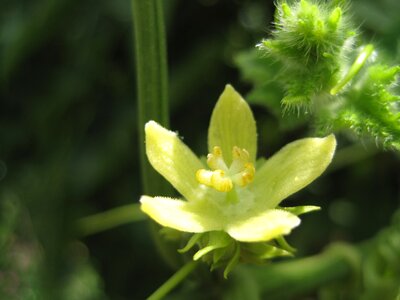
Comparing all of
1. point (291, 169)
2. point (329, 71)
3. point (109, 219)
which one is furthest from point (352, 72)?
point (109, 219)

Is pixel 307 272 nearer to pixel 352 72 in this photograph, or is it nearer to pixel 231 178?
pixel 231 178

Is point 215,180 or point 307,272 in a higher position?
point 215,180

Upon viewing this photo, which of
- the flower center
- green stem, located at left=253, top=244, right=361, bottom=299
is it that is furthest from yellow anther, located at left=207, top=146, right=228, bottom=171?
green stem, located at left=253, top=244, right=361, bottom=299

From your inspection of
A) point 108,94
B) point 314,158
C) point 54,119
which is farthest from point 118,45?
point 314,158

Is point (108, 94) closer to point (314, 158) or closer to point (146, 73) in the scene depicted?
point (146, 73)

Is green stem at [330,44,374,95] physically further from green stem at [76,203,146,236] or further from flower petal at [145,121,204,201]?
green stem at [76,203,146,236]

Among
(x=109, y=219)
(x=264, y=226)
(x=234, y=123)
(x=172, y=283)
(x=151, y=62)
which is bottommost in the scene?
(x=109, y=219)

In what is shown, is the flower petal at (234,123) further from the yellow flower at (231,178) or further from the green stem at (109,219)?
the green stem at (109,219)
